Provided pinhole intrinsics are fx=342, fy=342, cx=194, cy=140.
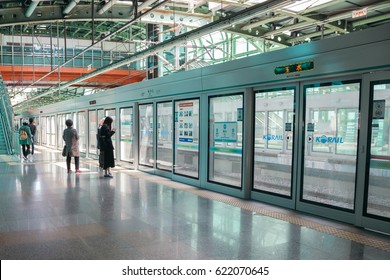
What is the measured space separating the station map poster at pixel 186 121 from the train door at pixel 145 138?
164 cm

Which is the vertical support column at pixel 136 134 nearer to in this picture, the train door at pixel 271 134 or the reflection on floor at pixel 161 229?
the reflection on floor at pixel 161 229

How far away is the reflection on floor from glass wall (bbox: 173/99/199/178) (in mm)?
1206

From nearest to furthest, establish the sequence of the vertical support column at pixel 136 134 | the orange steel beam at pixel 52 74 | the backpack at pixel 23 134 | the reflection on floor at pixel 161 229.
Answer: the reflection on floor at pixel 161 229 < the vertical support column at pixel 136 134 < the backpack at pixel 23 134 < the orange steel beam at pixel 52 74

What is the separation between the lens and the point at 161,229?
4.28 meters

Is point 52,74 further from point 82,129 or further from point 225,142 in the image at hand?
point 225,142

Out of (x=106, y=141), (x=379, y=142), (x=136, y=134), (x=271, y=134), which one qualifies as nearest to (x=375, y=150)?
(x=379, y=142)

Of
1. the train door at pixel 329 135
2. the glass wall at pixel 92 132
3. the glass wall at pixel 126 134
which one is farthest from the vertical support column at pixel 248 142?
the glass wall at pixel 92 132

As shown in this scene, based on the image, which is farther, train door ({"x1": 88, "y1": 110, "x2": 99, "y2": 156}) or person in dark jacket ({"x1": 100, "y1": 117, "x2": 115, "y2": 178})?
train door ({"x1": 88, "y1": 110, "x2": 99, "y2": 156})

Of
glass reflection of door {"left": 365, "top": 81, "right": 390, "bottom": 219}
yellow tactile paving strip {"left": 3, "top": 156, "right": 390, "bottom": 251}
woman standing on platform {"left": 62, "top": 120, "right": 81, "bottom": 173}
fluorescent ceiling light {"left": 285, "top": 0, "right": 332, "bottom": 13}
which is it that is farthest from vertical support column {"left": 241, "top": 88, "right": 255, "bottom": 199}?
woman standing on platform {"left": 62, "top": 120, "right": 81, "bottom": 173}

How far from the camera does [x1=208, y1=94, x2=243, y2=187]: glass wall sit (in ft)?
20.8

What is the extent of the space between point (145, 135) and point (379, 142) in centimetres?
663

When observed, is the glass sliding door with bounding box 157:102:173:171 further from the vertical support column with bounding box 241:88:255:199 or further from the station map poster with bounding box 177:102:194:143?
the vertical support column with bounding box 241:88:255:199

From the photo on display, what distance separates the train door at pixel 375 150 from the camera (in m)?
4.18

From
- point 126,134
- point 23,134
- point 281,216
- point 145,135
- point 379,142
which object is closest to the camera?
point 379,142
